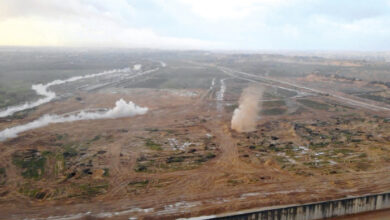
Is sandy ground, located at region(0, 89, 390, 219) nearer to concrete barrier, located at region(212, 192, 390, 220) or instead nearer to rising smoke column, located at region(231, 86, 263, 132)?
concrete barrier, located at region(212, 192, 390, 220)

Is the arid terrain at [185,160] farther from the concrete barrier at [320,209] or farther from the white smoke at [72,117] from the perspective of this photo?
the concrete barrier at [320,209]

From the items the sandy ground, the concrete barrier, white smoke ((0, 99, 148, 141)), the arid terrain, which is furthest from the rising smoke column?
the concrete barrier

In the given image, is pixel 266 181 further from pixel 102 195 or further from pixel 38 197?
pixel 38 197

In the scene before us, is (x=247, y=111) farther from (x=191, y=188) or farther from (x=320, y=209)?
(x=320, y=209)

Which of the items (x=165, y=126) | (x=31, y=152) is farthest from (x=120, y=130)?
(x=31, y=152)

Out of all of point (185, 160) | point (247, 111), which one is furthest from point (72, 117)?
point (247, 111)

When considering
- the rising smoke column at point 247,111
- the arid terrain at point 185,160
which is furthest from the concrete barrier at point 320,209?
the rising smoke column at point 247,111
